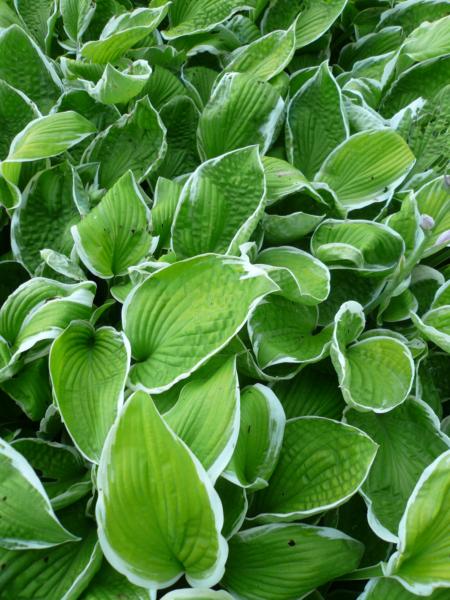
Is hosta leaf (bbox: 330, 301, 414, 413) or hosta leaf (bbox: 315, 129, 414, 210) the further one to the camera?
hosta leaf (bbox: 315, 129, 414, 210)

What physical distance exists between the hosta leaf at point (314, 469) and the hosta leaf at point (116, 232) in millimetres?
351

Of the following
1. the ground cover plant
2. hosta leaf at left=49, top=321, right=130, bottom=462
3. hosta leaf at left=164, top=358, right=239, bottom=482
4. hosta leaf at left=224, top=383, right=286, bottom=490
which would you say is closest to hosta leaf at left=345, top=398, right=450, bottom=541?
the ground cover plant

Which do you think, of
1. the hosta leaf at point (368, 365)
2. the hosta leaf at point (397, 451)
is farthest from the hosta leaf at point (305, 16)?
the hosta leaf at point (397, 451)

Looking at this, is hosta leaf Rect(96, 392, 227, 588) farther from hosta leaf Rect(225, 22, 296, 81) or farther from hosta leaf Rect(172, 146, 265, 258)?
hosta leaf Rect(225, 22, 296, 81)

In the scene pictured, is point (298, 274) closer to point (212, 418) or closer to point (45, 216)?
point (212, 418)

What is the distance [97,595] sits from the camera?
0.67 metres

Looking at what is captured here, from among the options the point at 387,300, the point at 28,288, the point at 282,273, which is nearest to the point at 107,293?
the point at 28,288

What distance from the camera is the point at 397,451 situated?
2.79 feet

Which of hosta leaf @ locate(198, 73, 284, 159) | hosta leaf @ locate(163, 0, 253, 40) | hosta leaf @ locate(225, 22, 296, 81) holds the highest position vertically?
hosta leaf @ locate(163, 0, 253, 40)

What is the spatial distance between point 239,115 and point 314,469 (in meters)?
0.64

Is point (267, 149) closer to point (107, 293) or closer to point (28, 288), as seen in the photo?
point (107, 293)

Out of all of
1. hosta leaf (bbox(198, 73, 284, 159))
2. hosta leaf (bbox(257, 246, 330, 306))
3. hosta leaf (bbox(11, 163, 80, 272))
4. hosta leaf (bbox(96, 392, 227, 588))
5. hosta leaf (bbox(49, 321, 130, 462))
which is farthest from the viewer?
hosta leaf (bbox(198, 73, 284, 159))

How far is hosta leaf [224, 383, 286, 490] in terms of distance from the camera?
2.51ft

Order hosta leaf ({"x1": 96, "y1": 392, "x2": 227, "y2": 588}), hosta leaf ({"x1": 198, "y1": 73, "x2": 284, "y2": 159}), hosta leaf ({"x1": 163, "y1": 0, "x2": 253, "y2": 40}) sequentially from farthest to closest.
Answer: hosta leaf ({"x1": 163, "y1": 0, "x2": 253, "y2": 40})
hosta leaf ({"x1": 198, "y1": 73, "x2": 284, "y2": 159})
hosta leaf ({"x1": 96, "y1": 392, "x2": 227, "y2": 588})
